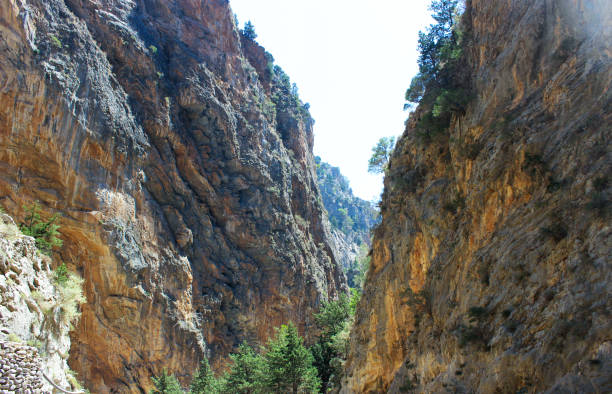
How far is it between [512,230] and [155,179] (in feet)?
105

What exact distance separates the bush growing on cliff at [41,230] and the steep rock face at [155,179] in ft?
8.41

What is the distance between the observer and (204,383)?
105ft

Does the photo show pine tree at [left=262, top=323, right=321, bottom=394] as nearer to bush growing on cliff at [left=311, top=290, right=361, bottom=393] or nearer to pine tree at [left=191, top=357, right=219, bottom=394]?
bush growing on cliff at [left=311, top=290, right=361, bottom=393]

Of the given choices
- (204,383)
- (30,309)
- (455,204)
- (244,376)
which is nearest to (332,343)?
(244,376)

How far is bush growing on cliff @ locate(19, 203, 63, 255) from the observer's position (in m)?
21.9

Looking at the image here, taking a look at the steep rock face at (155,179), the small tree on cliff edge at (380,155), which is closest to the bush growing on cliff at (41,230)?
the steep rock face at (155,179)

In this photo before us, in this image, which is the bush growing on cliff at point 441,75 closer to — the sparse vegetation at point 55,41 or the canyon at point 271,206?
the canyon at point 271,206

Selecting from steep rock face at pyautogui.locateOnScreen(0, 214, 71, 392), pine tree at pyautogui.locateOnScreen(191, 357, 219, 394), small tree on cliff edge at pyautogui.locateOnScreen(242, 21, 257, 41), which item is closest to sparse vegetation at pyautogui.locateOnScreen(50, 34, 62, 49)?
steep rock face at pyautogui.locateOnScreen(0, 214, 71, 392)

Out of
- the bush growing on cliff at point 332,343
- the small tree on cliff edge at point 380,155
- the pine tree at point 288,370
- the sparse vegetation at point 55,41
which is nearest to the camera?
the pine tree at point 288,370

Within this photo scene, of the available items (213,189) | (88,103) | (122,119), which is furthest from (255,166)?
(88,103)

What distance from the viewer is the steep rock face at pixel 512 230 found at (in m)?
10.2

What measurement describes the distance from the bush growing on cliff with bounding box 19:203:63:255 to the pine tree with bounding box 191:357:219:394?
13.5 metres

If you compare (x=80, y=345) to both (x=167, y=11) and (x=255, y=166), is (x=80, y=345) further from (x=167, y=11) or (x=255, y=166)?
(x=167, y=11)

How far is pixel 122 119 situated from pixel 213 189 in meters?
12.4
